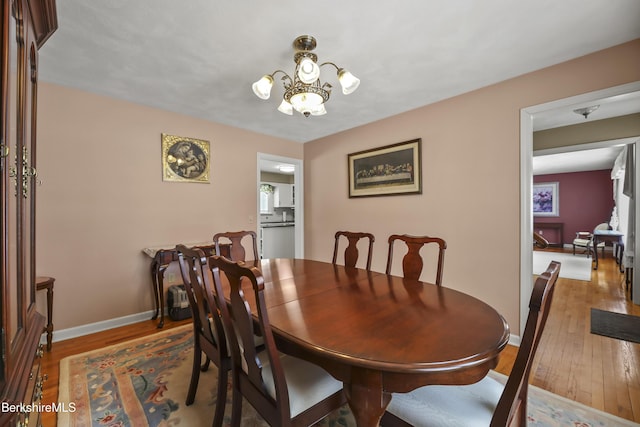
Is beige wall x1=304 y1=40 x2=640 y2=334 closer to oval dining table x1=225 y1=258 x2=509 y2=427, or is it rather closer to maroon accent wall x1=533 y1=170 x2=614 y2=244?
oval dining table x1=225 y1=258 x2=509 y2=427

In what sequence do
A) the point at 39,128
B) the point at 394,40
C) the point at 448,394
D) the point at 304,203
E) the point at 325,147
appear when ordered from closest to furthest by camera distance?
the point at 448,394 → the point at 394,40 → the point at 39,128 → the point at 325,147 → the point at 304,203

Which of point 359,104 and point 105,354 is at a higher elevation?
point 359,104

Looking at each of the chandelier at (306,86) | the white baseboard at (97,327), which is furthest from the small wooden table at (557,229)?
the white baseboard at (97,327)

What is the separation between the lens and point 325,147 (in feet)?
13.8

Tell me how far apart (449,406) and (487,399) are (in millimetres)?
164

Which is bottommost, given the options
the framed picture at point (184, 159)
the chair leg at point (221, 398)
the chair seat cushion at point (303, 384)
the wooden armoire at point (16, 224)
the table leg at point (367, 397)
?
the chair leg at point (221, 398)

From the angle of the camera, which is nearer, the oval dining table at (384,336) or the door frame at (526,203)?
the oval dining table at (384,336)

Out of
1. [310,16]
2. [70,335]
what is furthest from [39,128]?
[310,16]

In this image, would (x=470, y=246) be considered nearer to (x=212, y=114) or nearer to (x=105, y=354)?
(x=212, y=114)

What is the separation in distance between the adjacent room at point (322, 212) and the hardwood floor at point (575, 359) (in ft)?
0.06

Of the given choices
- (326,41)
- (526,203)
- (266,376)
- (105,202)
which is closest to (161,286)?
(105,202)

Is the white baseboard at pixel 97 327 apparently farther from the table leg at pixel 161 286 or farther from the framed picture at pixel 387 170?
the framed picture at pixel 387 170

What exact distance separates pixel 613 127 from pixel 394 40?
320 cm

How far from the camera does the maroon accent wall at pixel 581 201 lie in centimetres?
732
